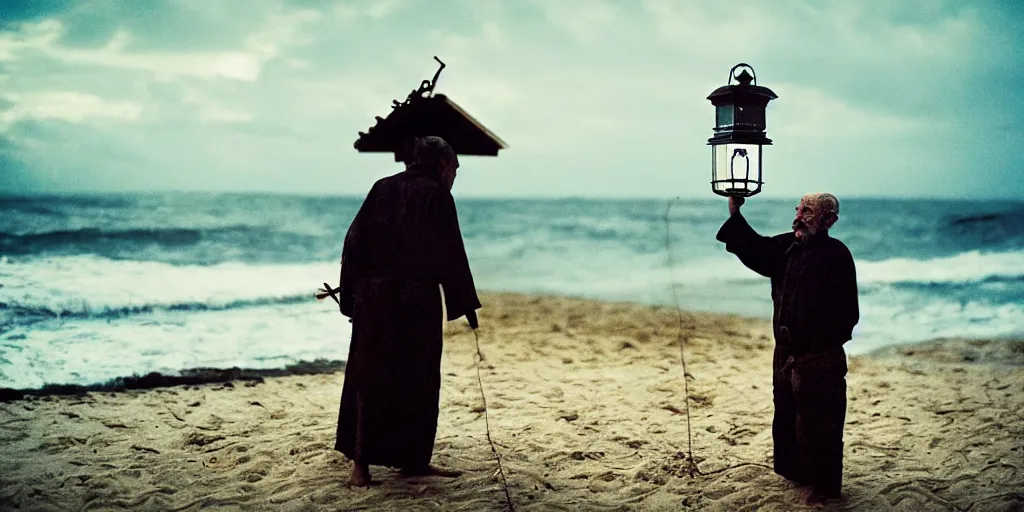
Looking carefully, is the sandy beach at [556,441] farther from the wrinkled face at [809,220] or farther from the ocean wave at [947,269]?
the ocean wave at [947,269]

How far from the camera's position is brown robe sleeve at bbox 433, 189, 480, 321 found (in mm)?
4379

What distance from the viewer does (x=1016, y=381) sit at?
7.29 metres

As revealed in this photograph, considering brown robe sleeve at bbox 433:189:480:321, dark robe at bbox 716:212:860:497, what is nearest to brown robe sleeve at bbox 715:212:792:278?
dark robe at bbox 716:212:860:497

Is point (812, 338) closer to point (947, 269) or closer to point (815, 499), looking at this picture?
point (815, 499)

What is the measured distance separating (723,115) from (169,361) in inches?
261

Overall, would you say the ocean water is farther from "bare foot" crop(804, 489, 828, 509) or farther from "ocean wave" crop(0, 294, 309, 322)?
"bare foot" crop(804, 489, 828, 509)

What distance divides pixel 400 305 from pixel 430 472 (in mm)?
1073

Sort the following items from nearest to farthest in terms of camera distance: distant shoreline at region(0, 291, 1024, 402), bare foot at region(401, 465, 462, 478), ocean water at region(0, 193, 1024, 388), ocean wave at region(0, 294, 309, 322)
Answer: bare foot at region(401, 465, 462, 478) → distant shoreline at region(0, 291, 1024, 402) → ocean water at region(0, 193, 1024, 388) → ocean wave at region(0, 294, 309, 322)

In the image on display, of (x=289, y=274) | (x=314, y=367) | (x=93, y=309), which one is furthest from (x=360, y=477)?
(x=289, y=274)

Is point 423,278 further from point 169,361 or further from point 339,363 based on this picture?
point 169,361

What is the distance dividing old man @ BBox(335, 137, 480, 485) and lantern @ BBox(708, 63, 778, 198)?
61.4 inches

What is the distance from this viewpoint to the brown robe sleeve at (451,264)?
438 centimetres

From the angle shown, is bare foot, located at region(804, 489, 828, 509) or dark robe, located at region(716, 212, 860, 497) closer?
dark robe, located at region(716, 212, 860, 497)

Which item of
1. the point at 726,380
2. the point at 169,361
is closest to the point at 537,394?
the point at 726,380
